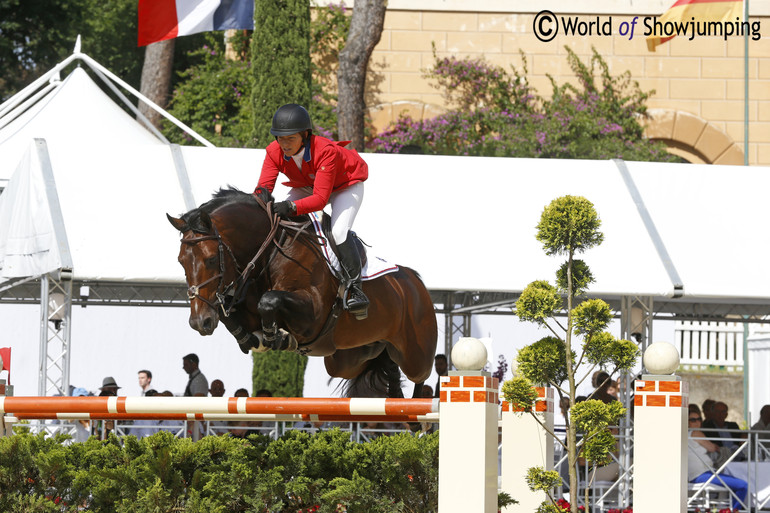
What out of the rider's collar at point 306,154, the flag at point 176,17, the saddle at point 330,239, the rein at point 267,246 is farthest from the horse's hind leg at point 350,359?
the flag at point 176,17

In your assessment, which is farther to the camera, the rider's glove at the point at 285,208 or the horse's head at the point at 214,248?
the rider's glove at the point at 285,208

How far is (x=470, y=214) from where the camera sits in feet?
29.9

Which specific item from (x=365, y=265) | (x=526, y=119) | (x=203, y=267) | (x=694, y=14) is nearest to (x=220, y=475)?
(x=203, y=267)

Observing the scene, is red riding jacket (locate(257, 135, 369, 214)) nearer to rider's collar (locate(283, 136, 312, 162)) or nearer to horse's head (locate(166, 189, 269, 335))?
rider's collar (locate(283, 136, 312, 162))

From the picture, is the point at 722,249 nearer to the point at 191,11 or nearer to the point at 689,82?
the point at 191,11

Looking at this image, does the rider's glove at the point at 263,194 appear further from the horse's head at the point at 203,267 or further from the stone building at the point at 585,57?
the stone building at the point at 585,57

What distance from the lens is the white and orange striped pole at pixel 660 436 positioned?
15.8 feet

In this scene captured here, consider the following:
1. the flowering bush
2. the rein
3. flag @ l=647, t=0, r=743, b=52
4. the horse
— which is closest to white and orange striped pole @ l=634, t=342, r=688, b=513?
the horse

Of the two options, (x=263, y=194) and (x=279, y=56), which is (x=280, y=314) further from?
(x=279, y=56)

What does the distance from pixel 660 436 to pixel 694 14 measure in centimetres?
1321

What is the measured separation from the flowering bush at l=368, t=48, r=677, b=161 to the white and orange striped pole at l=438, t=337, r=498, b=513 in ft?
41.8

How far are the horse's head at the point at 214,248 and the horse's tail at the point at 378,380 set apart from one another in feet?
4.69

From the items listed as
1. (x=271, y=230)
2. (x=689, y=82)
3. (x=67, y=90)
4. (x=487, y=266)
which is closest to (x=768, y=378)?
(x=689, y=82)

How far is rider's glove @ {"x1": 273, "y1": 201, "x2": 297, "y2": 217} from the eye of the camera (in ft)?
16.7
